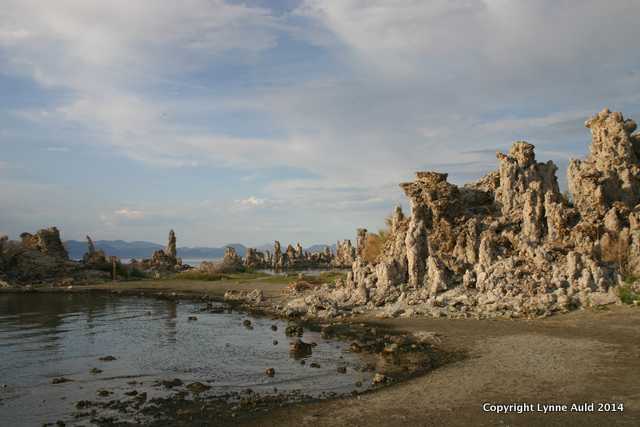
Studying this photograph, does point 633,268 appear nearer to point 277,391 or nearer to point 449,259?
point 449,259

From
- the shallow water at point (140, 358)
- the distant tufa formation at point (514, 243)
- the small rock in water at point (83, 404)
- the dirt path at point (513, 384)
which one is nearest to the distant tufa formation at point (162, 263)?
the shallow water at point (140, 358)

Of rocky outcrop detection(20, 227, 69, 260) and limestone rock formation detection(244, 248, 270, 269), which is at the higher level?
rocky outcrop detection(20, 227, 69, 260)

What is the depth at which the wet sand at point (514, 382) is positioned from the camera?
45.6ft

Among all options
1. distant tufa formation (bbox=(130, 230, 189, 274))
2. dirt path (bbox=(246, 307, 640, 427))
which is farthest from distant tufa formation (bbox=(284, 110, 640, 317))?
distant tufa formation (bbox=(130, 230, 189, 274))

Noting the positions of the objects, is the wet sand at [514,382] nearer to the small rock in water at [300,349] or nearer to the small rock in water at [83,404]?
the small rock in water at [83,404]

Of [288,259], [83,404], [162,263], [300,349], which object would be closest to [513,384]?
[300,349]

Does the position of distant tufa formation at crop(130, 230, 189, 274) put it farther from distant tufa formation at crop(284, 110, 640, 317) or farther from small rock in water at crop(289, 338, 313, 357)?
small rock in water at crop(289, 338, 313, 357)

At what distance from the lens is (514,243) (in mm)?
36438

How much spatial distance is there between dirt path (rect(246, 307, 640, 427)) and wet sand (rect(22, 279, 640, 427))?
1.1 inches

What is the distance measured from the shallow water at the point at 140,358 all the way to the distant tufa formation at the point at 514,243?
29.1 feet

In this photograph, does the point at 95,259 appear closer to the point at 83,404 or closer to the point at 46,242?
the point at 46,242

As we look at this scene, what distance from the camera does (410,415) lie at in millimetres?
14227

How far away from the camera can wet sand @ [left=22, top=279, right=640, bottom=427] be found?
45.6 feet

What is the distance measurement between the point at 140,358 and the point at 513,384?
16.8m
